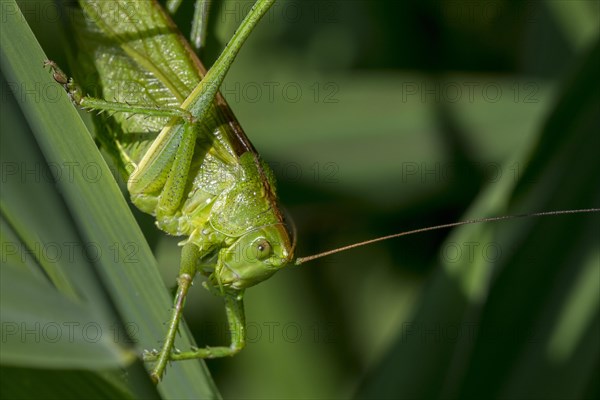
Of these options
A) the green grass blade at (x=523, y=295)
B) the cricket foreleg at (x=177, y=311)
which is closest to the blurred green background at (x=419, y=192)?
the green grass blade at (x=523, y=295)

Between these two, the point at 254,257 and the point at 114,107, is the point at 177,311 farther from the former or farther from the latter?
the point at 114,107

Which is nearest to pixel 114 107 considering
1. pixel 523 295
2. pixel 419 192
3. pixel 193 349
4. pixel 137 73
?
pixel 137 73

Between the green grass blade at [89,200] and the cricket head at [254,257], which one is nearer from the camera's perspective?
the green grass blade at [89,200]

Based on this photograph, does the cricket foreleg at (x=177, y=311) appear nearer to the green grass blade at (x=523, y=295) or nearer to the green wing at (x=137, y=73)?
the green wing at (x=137, y=73)

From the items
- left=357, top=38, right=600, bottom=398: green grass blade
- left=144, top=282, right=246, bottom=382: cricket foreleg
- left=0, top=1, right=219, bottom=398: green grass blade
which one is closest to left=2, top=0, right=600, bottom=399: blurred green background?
left=357, top=38, right=600, bottom=398: green grass blade

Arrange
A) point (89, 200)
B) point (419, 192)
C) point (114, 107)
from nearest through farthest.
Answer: point (89, 200), point (114, 107), point (419, 192)

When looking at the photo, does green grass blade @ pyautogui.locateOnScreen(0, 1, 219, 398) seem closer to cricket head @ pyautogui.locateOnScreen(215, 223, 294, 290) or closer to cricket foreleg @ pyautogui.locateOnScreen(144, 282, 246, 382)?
cricket foreleg @ pyautogui.locateOnScreen(144, 282, 246, 382)
